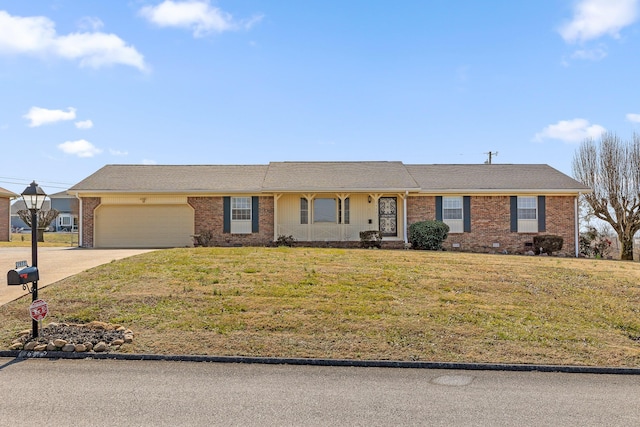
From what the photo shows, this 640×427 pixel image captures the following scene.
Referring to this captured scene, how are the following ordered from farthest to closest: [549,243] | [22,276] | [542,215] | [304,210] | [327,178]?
[327,178] → [304,210] → [542,215] → [549,243] → [22,276]

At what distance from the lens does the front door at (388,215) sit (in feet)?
73.0

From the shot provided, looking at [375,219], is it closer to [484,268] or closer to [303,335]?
[484,268]

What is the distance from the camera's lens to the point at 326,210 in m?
22.5

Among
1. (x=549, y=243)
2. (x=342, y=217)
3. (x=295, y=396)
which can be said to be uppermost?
(x=342, y=217)

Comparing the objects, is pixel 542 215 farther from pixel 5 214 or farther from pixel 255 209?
pixel 5 214

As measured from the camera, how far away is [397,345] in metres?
7.96

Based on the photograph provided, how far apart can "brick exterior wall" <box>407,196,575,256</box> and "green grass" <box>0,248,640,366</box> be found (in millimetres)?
7723

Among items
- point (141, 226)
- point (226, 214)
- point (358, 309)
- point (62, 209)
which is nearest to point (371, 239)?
point (226, 214)

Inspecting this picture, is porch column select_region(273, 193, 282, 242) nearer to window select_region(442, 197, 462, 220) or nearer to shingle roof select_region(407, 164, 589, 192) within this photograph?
shingle roof select_region(407, 164, 589, 192)

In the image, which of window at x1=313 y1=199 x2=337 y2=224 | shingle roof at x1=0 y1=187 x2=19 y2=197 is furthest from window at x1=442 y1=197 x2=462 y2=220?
shingle roof at x1=0 y1=187 x2=19 y2=197

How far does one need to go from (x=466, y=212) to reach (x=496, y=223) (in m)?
1.37

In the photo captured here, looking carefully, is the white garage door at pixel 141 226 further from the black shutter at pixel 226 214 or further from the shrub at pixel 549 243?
the shrub at pixel 549 243

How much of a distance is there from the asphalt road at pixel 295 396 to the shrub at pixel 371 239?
45.1ft

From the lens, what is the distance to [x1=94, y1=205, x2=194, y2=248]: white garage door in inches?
883
